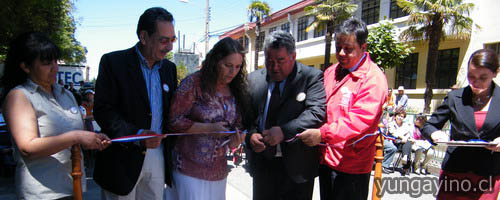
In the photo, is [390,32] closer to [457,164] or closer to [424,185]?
Answer: [424,185]

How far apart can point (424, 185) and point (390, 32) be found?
9.68 meters

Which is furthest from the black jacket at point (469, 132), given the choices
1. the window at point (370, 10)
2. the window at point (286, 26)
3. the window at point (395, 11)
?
the window at point (286, 26)

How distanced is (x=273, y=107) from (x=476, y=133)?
62.7 inches

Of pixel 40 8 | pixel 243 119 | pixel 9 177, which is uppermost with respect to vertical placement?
pixel 40 8

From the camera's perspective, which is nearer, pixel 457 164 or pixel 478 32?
pixel 457 164

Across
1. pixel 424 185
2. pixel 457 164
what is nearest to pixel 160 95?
pixel 457 164

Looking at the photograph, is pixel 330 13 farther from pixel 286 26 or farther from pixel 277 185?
pixel 277 185

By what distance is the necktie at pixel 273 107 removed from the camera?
231 centimetres

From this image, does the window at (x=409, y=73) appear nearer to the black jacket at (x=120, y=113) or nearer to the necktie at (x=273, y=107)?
the necktie at (x=273, y=107)

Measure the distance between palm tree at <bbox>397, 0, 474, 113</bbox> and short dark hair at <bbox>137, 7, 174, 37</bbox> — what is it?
14.5 metres

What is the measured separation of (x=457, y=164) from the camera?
8.16 ft

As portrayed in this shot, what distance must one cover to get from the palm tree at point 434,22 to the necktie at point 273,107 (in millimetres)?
14007

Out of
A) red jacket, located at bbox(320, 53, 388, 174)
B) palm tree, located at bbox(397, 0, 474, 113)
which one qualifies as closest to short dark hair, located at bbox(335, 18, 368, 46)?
red jacket, located at bbox(320, 53, 388, 174)

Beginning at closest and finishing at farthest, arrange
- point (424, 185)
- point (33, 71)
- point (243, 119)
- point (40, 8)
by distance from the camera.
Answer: point (33, 71) → point (243, 119) → point (424, 185) → point (40, 8)
